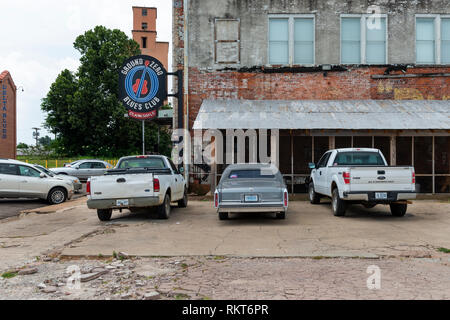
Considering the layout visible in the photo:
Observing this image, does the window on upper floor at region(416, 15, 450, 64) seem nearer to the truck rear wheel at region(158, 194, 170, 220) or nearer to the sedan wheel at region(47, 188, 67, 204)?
the truck rear wheel at region(158, 194, 170, 220)

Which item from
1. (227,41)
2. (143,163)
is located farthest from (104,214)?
(227,41)

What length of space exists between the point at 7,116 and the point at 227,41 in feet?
78.9

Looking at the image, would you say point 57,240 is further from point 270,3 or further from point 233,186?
point 270,3

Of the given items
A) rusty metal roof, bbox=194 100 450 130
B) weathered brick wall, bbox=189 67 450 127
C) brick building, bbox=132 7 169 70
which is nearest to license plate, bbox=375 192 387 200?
rusty metal roof, bbox=194 100 450 130

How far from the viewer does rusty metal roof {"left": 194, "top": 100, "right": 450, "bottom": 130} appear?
1642cm

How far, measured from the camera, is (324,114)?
17.5 metres

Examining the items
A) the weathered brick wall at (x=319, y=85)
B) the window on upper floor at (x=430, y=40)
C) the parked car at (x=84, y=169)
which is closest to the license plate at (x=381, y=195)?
the weathered brick wall at (x=319, y=85)

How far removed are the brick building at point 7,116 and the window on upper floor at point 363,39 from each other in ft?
88.6

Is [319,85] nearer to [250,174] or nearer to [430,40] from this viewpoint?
[430,40]

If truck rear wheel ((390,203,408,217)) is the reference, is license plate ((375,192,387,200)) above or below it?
above

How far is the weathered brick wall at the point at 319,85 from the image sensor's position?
18969 millimetres

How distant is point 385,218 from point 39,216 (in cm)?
1024

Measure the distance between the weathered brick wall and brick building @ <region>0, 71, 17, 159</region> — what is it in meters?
22.2
